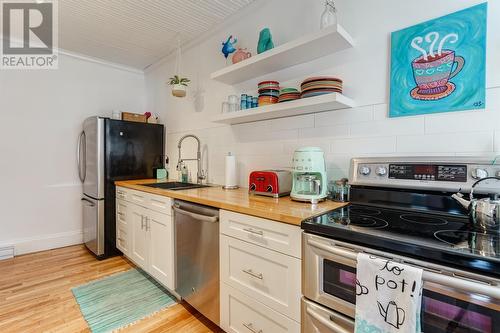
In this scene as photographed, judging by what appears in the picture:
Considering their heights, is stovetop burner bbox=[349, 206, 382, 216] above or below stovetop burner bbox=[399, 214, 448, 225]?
above

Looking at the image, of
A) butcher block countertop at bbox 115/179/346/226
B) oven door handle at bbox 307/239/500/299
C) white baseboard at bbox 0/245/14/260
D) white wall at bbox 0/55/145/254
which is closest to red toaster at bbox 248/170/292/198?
butcher block countertop at bbox 115/179/346/226

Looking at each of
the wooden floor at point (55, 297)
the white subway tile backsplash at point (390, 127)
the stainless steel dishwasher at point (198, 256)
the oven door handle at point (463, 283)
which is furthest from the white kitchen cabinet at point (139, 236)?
the oven door handle at point (463, 283)

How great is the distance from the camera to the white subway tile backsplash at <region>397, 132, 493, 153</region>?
118 cm

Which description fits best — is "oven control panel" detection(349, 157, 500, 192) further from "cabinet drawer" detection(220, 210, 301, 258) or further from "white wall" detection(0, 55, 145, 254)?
"white wall" detection(0, 55, 145, 254)

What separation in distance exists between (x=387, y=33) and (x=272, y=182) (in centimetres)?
111

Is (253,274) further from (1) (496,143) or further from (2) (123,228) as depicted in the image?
(2) (123,228)

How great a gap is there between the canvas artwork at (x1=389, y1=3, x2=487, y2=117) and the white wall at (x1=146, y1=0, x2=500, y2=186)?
37 mm

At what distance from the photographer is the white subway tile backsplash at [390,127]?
135 cm

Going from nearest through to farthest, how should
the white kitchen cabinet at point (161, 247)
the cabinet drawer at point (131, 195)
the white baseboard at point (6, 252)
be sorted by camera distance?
1. the white kitchen cabinet at point (161, 247)
2. the cabinet drawer at point (131, 195)
3. the white baseboard at point (6, 252)

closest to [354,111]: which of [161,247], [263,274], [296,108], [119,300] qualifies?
[296,108]

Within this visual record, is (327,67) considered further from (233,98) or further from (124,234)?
(124,234)

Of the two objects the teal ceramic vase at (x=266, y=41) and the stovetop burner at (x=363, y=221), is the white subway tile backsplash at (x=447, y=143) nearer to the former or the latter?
the stovetop burner at (x=363, y=221)

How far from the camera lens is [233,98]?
219 cm

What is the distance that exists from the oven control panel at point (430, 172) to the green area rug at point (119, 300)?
1.87 metres
